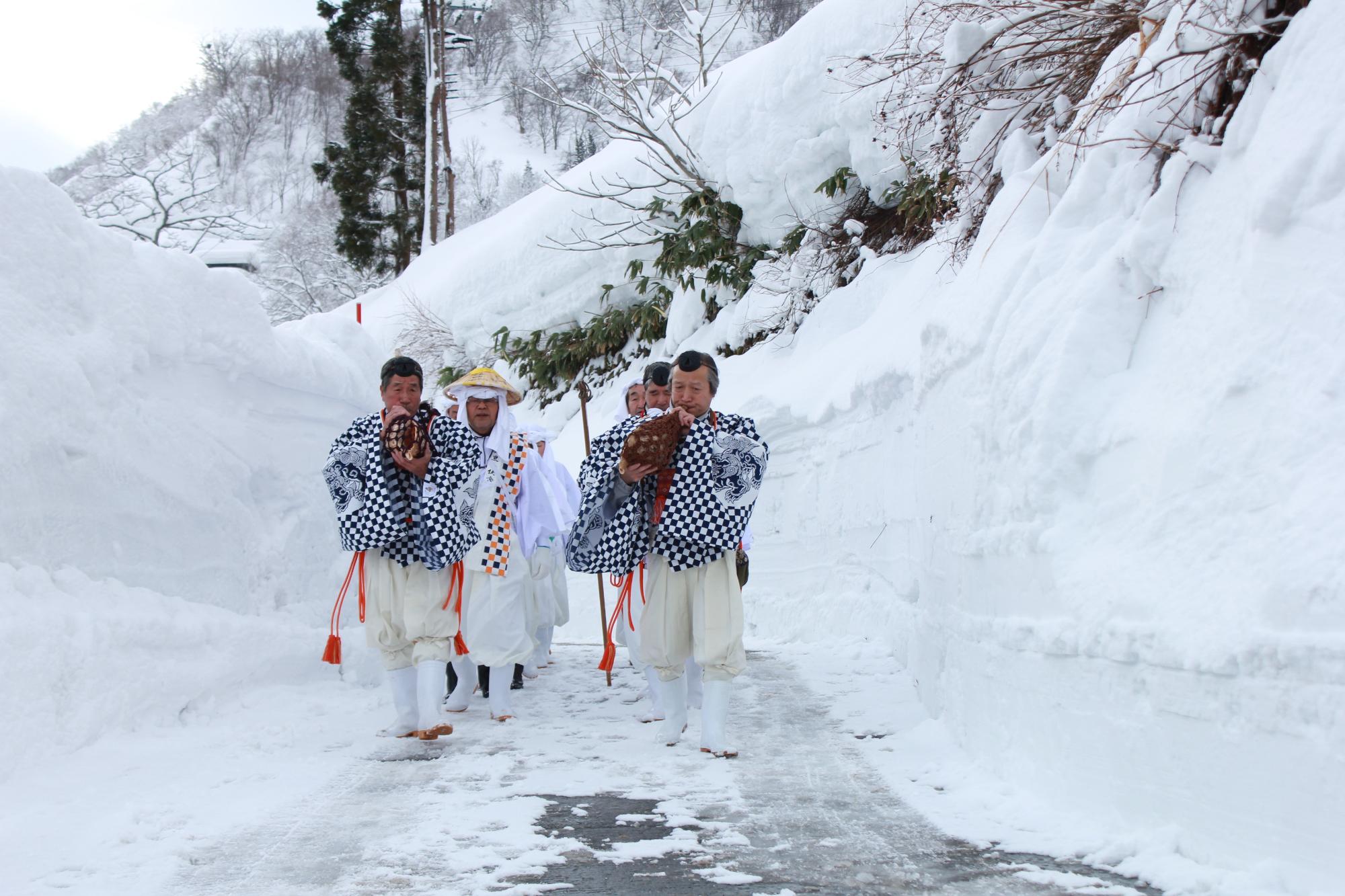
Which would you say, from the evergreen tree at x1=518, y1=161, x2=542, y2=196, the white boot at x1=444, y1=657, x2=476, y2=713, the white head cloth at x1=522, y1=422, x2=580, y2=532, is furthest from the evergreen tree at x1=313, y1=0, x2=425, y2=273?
the evergreen tree at x1=518, y1=161, x2=542, y2=196

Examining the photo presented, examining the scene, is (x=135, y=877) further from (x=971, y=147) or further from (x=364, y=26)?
→ (x=364, y=26)

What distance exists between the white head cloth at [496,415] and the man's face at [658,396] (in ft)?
2.49

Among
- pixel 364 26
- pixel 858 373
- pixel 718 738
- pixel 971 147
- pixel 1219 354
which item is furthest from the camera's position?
pixel 364 26

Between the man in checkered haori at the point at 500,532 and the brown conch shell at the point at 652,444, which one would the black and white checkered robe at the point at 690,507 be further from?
the man in checkered haori at the point at 500,532

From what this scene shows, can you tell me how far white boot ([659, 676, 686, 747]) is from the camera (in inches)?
190

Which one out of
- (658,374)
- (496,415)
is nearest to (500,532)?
(496,415)

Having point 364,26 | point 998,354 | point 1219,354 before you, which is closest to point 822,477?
point 998,354

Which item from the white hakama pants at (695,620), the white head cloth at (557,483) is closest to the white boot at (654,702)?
the white hakama pants at (695,620)

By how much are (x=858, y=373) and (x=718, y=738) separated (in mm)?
4740

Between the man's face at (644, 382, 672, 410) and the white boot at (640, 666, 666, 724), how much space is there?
136 centimetres

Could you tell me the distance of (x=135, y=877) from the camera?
2.81 m

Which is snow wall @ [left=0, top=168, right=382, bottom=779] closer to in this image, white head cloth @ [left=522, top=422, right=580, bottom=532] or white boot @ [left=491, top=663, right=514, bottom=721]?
white boot @ [left=491, top=663, right=514, bottom=721]

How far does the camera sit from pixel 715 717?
461cm

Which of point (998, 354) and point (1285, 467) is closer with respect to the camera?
point (1285, 467)
